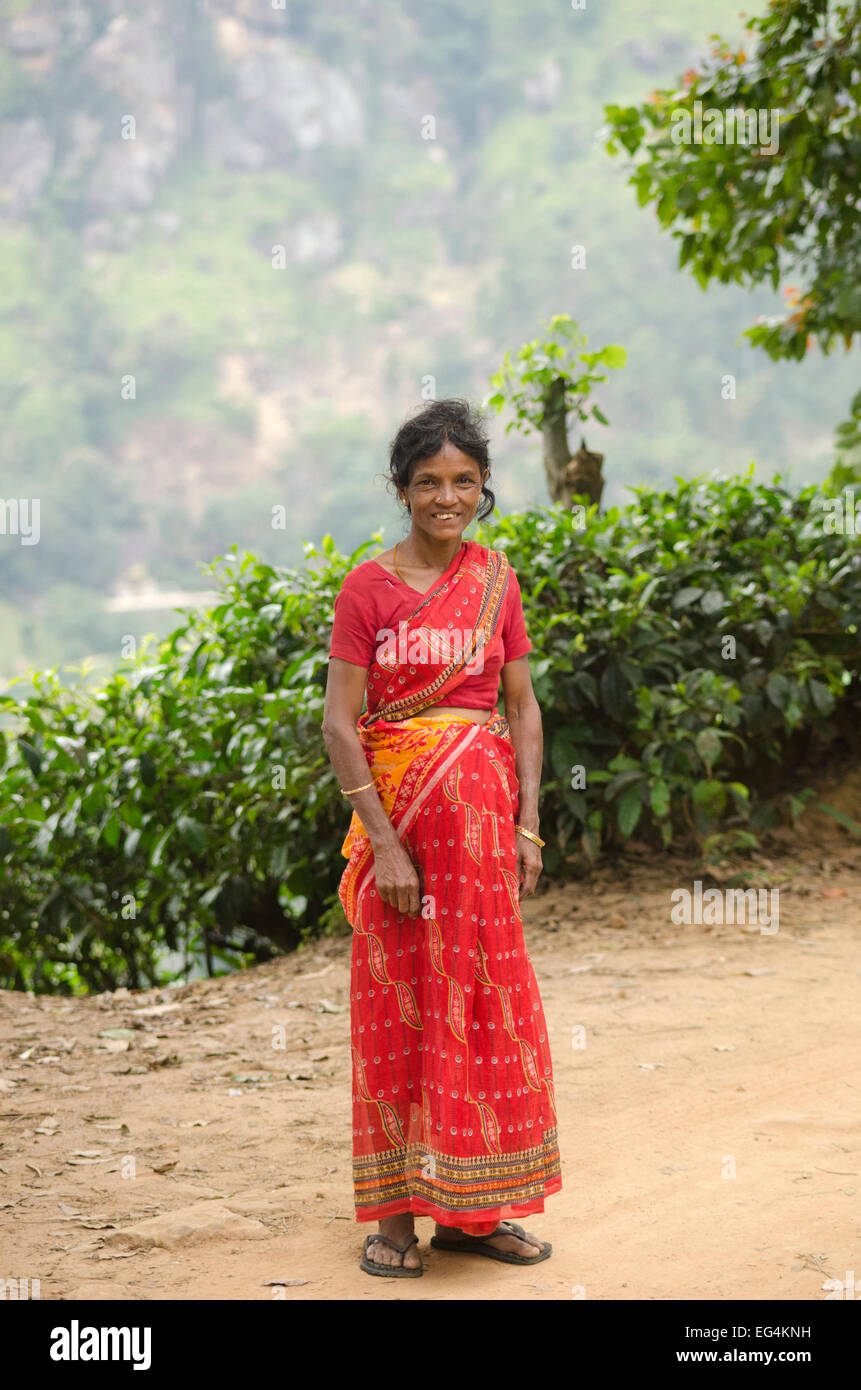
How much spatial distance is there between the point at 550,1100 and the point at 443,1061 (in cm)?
30

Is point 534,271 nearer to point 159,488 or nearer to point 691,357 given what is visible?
point 691,357

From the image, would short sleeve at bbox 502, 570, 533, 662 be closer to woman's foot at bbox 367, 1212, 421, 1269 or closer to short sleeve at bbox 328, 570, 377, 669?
short sleeve at bbox 328, 570, 377, 669

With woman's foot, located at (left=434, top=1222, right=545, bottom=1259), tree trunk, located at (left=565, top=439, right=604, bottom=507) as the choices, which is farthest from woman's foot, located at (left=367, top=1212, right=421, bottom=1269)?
tree trunk, located at (left=565, top=439, right=604, bottom=507)

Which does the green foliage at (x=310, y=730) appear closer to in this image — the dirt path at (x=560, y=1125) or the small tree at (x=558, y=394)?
the small tree at (x=558, y=394)

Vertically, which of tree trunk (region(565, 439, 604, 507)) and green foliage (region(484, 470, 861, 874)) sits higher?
tree trunk (region(565, 439, 604, 507))

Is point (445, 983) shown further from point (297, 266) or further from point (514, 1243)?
point (297, 266)

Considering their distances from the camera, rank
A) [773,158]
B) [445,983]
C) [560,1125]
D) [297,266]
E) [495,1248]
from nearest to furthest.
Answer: [445,983] < [495,1248] < [560,1125] < [773,158] < [297,266]

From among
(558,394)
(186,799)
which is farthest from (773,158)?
(186,799)

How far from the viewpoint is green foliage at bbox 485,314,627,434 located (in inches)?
263

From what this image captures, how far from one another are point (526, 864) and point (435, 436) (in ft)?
3.30

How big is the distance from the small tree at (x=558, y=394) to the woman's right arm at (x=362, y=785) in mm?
4016

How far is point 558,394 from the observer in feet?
22.7

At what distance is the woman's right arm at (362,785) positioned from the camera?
112 inches

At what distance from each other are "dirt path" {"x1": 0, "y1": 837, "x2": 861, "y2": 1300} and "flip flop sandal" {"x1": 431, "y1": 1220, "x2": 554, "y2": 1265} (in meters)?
0.04
